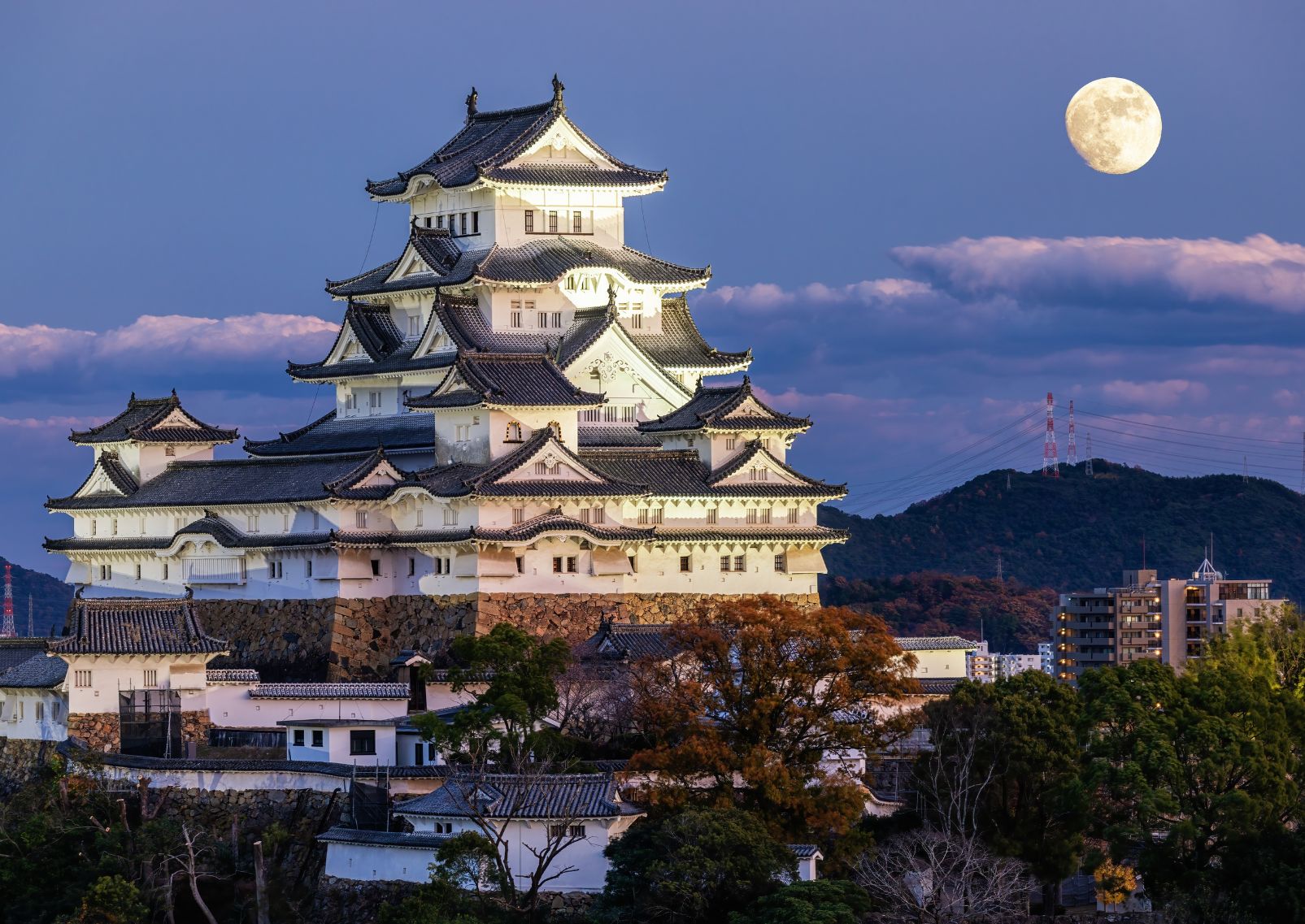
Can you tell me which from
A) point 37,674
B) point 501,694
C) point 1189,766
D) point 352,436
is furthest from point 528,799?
point 352,436

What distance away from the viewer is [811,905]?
43.9 m

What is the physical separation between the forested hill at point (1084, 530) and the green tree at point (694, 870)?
94.4m

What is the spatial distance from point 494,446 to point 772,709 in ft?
54.7

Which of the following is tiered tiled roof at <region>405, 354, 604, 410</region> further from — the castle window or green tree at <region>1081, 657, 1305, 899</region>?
green tree at <region>1081, 657, 1305, 899</region>

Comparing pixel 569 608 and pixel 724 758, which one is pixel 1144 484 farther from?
pixel 724 758

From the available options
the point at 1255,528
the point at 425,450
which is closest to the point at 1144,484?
the point at 1255,528

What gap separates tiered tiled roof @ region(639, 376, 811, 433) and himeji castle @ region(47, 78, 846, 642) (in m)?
0.08

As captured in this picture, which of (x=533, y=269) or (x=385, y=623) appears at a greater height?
(x=533, y=269)

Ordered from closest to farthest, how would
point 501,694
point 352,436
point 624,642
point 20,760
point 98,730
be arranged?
point 501,694 → point 98,730 → point 624,642 → point 20,760 → point 352,436

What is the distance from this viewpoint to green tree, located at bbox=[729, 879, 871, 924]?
43.6 m

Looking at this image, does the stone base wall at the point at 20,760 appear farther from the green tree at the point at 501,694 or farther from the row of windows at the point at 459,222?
the row of windows at the point at 459,222

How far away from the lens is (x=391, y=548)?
6525 cm

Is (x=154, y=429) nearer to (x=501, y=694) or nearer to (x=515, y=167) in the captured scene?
(x=515, y=167)

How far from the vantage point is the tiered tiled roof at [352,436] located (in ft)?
225
